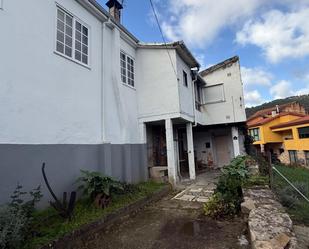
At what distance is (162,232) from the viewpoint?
15.8 ft

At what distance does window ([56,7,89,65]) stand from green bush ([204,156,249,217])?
5.80 m

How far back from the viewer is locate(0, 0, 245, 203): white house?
4.88 meters

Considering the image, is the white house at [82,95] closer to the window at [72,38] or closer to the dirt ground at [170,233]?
the window at [72,38]

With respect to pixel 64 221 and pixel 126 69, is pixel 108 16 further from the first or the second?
pixel 64 221

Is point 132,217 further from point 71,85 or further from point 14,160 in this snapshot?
point 71,85

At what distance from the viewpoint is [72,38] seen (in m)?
6.64

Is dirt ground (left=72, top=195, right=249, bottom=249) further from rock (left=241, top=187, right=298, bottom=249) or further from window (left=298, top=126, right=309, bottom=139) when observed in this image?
window (left=298, top=126, right=309, bottom=139)

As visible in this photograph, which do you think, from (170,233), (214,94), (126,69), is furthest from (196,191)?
(214,94)

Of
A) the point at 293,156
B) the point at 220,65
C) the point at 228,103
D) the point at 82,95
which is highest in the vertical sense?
the point at 220,65

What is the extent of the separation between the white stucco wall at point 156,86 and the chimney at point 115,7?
179cm

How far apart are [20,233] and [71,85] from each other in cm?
414

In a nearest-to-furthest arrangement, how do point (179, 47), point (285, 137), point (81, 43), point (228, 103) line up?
point (81, 43) → point (179, 47) → point (228, 103) → point (285, 137)

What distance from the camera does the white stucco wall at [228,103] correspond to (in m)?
12.8

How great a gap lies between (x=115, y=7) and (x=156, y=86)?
4.12 m
